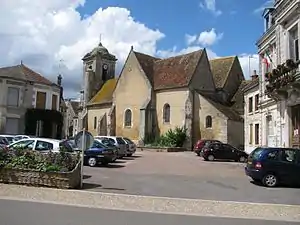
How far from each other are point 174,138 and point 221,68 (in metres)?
15.4

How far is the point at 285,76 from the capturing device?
69.7 feet

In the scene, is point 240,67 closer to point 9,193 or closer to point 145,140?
point 145,140

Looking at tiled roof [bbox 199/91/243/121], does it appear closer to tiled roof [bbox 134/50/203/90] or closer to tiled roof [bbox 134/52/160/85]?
tiled roof [bbox 134/50/203/90]

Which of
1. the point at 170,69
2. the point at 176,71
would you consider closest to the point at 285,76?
the point at 176,71

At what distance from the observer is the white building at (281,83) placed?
21.7 m

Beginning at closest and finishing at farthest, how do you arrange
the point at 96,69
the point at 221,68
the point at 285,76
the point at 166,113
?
the point at 285,76, the point at 166,113, the point at 221,68, the point at 96,69

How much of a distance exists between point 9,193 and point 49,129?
34.9 m

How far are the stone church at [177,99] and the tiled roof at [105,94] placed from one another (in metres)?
0.37

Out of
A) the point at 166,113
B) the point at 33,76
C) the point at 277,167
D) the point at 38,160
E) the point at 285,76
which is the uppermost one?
the point at 33,76

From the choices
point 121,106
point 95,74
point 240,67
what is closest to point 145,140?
point 121,106

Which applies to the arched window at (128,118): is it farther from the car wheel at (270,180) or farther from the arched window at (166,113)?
the car wheel at (270,180)

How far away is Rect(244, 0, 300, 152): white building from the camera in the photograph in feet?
71.1

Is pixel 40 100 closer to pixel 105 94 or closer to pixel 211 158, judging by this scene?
pixel 105 94

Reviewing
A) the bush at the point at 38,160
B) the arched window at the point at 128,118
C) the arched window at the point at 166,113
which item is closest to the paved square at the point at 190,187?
the bush at the point at 38,160
